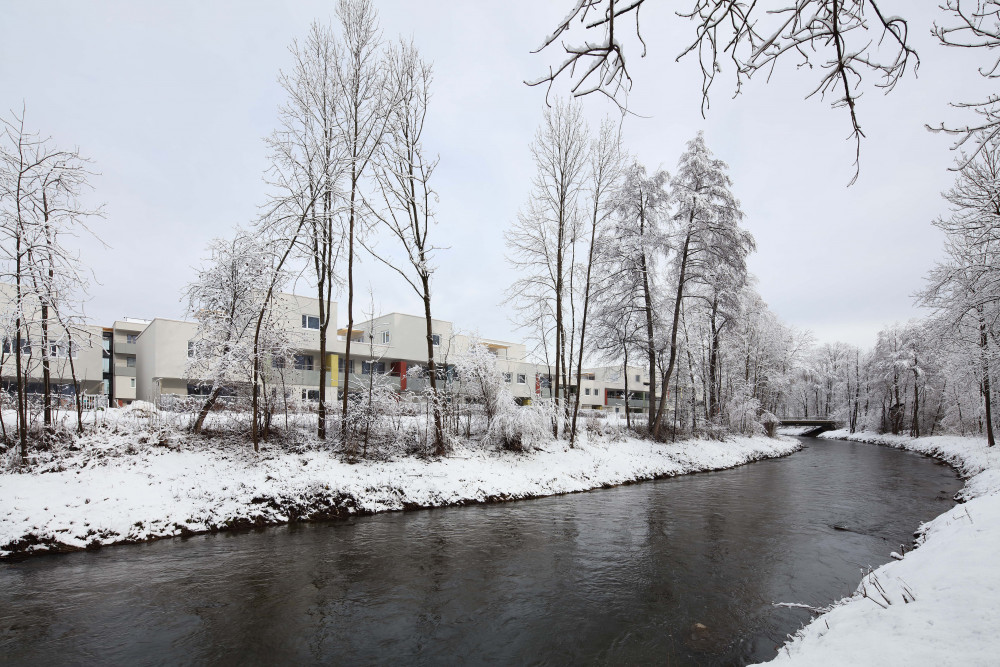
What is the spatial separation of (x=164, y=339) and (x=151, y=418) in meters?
21.0

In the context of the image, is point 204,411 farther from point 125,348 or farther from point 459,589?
point 125,348

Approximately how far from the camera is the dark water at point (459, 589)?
17.9 feet

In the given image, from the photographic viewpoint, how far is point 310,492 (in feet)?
41.2

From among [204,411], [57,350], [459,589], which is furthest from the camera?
[204,411]

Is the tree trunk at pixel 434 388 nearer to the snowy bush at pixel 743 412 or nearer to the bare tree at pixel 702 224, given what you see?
the bare tree at pixel 702 224

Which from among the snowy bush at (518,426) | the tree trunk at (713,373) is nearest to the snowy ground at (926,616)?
the snowy bush at (518,426)

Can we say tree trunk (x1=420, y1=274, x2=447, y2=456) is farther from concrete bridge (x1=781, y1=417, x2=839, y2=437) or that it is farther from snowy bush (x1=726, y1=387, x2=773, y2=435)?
concrete bridge (x1=781, y1=417, x2=839, y2=437)

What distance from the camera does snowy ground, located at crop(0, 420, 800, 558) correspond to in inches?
384

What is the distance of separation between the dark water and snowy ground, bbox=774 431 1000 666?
1.33 metres

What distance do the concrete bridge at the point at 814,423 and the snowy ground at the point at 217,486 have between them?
154ft

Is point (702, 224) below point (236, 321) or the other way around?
the other way around

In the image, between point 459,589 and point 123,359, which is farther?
point 123,359

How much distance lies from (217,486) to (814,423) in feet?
202

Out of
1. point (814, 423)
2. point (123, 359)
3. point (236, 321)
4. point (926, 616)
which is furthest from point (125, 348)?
point (814, 423)
